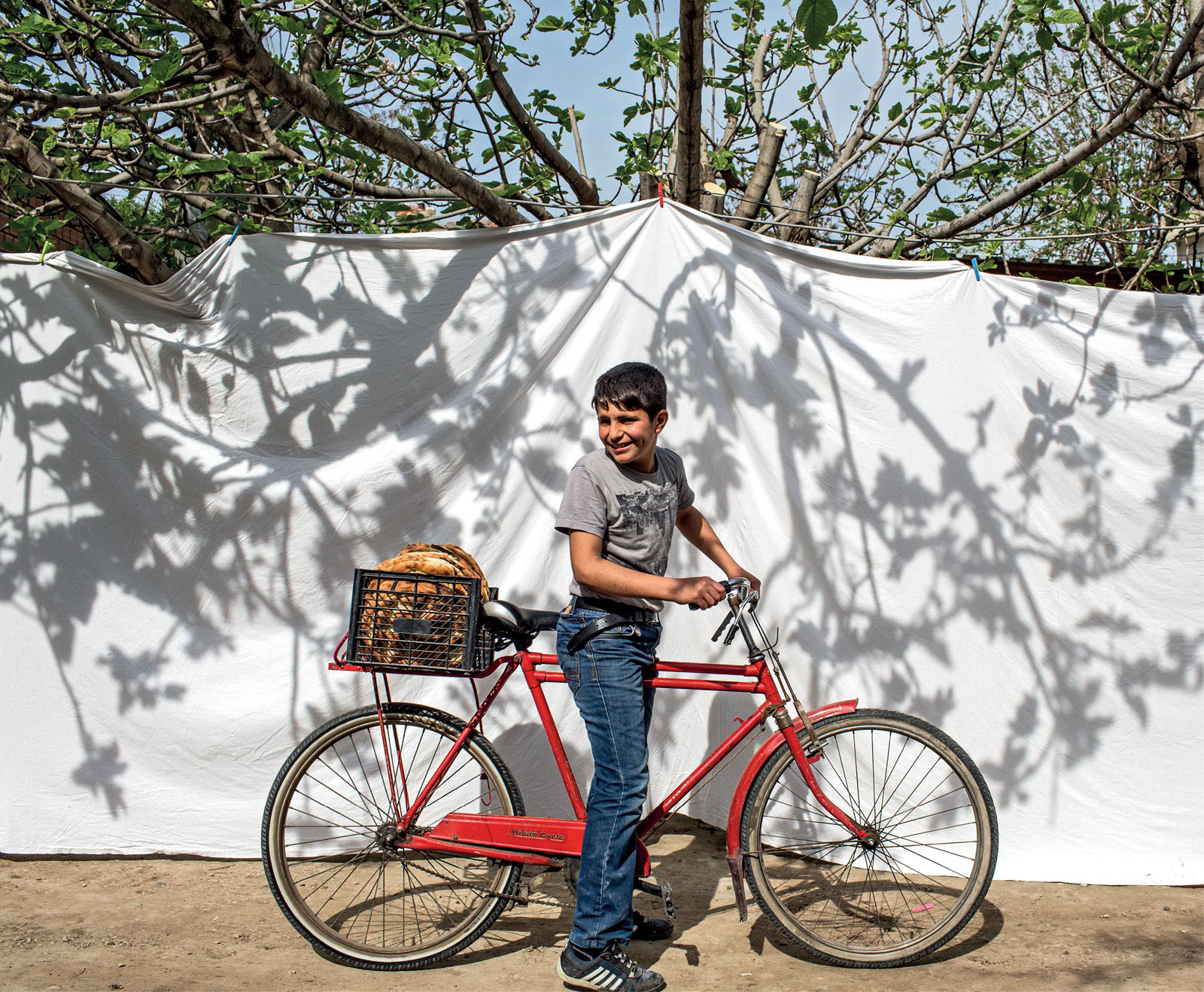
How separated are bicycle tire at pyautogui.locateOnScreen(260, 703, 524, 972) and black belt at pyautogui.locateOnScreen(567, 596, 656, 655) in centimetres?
50

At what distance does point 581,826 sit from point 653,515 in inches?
37.4

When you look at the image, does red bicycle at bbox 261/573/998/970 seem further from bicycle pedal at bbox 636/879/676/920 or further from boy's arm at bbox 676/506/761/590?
boy's arm at bbox 676/506/761/590

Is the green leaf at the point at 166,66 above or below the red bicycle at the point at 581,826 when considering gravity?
above

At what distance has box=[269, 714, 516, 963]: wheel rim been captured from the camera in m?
3.01

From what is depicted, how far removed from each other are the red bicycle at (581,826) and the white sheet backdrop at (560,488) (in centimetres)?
22

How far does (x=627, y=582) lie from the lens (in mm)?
2633

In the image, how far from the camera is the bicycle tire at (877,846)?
293cm

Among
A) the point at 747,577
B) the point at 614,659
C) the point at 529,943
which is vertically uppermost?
the point at 747,577

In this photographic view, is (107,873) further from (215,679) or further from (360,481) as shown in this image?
(360,481)

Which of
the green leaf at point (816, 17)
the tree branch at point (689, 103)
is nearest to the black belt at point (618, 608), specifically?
the green leaf at point (816, 17)

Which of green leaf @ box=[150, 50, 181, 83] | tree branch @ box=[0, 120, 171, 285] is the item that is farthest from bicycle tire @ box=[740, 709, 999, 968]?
tree branch @ box=[0, 120, 171, 285]

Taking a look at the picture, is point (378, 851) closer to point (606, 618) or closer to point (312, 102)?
point (606, 618)

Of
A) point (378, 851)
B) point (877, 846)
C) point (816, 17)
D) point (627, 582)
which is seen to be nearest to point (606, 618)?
point (627, 582)

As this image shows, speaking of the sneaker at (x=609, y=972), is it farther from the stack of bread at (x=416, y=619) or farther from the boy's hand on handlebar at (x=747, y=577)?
the boy's hand on handlebar at (x=747, y=577)
